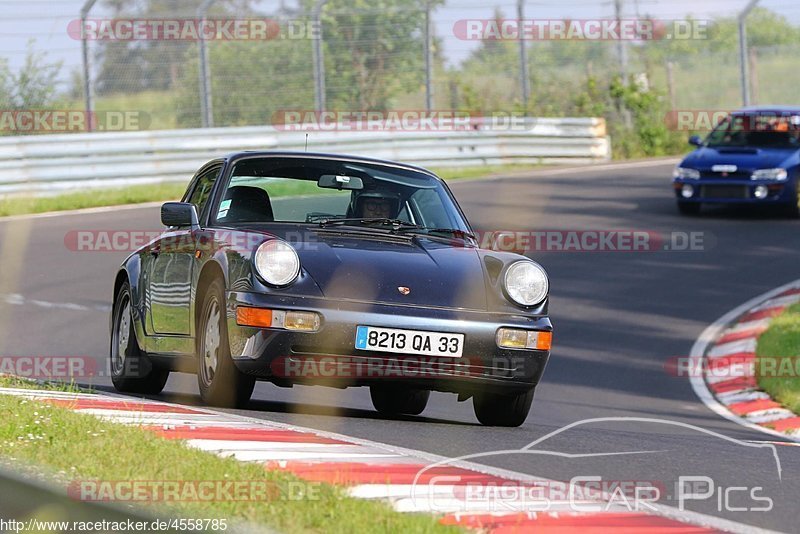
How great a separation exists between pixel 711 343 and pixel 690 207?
7.33 m

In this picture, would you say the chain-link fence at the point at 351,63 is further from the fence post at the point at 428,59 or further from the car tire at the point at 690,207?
the car tire at the point at 690,207

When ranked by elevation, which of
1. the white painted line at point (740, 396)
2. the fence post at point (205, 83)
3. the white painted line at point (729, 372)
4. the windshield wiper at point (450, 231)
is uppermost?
the fence post at point (205, 83)

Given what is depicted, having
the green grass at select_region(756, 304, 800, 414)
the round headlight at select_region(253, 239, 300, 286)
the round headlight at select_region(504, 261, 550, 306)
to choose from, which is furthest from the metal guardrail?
the round headlight at select_region(504, 261, 550, 306)

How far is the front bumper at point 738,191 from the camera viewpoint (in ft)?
60.8

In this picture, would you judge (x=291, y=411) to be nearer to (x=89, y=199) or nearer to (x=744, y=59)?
(x=89, y=199)

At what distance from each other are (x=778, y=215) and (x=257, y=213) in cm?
1291

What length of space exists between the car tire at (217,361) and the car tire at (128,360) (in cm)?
114

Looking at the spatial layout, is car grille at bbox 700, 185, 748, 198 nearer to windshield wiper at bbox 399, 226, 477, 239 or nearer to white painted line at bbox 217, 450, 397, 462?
windshield wiper at bbox 399, 226, 477, 239

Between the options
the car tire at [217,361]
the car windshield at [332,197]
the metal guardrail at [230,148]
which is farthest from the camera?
the metal guardrail at [230,148]

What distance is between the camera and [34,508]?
9.45 ft

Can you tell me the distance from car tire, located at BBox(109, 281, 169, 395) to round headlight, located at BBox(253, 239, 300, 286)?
1872 millimetres

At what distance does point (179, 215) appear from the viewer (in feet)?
24.9

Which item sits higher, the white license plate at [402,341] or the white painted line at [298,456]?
the white license plate at [402,341]

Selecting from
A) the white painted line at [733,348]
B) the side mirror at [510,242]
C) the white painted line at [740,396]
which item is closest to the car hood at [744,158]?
the side mirror at [510,242]
